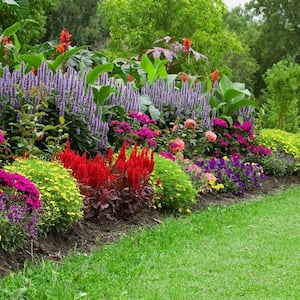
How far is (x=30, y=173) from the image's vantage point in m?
4.68

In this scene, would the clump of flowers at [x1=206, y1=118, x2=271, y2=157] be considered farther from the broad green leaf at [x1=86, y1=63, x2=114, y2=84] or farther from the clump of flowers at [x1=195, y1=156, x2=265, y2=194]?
the broad green leaf at [x1=86, y1=63, x2=114, y2=84]

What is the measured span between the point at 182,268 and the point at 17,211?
1.23 metres

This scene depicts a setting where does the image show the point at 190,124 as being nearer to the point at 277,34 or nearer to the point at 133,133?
the point at 133,133

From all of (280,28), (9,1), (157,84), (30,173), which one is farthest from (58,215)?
(280,28)

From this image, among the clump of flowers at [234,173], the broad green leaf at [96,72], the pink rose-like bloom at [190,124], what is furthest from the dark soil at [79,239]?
the broad green leaf at [96,72]

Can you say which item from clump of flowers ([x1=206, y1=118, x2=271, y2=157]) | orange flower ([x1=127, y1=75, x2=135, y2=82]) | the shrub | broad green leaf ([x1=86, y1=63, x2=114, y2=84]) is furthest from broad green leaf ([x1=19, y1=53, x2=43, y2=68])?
the shrub

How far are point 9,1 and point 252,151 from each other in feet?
15.2

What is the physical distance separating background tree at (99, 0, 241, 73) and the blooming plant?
372 inches

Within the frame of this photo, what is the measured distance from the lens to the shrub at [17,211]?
384 centimetres

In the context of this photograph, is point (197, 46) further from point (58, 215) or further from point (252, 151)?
point (58, 215)

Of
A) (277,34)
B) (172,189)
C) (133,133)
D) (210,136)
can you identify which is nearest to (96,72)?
(133,133)

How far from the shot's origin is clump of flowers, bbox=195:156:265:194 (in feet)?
24.4

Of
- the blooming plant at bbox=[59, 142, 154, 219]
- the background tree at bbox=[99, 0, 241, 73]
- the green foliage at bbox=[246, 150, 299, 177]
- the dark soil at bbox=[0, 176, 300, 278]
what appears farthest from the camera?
the background tree at bbox=[99, 0, 241, 73]

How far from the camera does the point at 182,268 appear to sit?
13.5 feet
